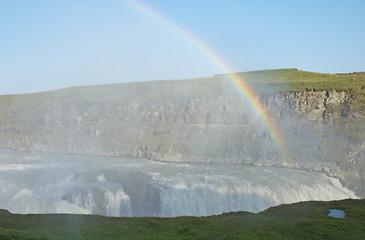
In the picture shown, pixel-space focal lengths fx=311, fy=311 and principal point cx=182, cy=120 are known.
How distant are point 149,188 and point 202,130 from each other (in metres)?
43.9

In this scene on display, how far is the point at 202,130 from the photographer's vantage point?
9562 cm

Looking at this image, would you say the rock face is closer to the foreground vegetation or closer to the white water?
the white water

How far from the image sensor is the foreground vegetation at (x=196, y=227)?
2231cm

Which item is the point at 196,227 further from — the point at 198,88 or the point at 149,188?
the point at 198,88

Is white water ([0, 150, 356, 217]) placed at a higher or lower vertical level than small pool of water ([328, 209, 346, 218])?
lower

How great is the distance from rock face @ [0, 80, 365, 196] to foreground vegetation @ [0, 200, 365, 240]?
49425mm

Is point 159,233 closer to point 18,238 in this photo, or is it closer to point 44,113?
point 18,238

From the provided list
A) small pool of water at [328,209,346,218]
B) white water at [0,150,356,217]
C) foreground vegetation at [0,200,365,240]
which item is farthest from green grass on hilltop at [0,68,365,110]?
foreground vegetation at [0,200,365,240]

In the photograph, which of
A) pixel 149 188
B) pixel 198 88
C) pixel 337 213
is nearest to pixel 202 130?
pixel 198 88

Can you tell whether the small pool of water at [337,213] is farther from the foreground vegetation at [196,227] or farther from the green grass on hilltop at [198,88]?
the green grass on hilltop at [198,88]

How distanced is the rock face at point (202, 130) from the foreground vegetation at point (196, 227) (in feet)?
162

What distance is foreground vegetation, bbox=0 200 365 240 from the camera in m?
22.3

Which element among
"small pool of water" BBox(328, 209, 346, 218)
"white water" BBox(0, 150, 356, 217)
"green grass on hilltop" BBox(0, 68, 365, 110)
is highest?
"green grass on hilltop" BBox(0, 68, 365, 110)

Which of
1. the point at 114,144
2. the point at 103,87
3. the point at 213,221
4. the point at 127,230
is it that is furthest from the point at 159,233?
the point at 103,87
